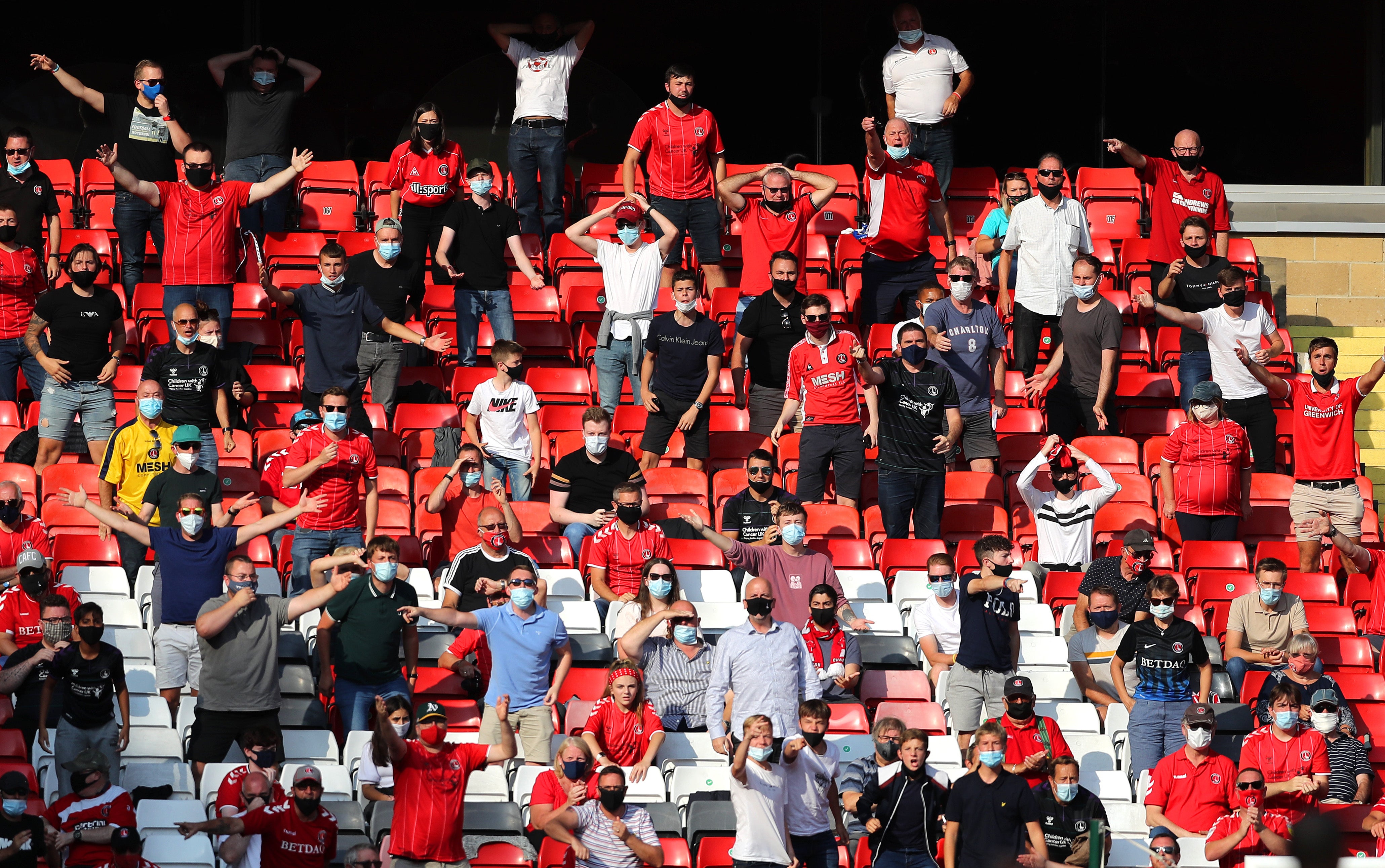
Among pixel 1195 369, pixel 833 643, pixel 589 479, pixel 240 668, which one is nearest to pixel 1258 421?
pixel 1195 369

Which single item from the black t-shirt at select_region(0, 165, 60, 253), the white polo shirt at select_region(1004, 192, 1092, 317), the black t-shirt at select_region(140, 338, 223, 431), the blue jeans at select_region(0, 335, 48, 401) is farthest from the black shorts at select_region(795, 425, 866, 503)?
the black t-shirt at select_region(0, 165, 60, 253)

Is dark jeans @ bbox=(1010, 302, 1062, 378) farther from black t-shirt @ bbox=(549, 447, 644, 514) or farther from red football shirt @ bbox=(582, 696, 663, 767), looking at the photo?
red football shirt @ bbox=(582, 696, 663, 767)

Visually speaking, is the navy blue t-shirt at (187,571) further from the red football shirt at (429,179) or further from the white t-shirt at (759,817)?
the red football shirt at (429,179)

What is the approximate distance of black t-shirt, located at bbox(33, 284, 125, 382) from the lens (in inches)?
471

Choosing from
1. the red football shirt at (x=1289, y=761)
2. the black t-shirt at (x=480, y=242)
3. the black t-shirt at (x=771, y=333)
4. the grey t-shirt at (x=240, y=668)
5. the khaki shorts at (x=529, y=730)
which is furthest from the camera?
the black t-shirt at (x=480, y=242)

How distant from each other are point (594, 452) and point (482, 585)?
1620 millimetres

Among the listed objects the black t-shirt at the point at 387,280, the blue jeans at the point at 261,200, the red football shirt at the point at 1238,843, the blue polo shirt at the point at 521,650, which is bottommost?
the red football shirt at the point at 1238,843

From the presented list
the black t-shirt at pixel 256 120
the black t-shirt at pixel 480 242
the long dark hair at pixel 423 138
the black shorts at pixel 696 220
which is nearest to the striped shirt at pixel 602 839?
the black t-shirt at pixel 480 242

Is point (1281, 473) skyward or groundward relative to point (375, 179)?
groundward

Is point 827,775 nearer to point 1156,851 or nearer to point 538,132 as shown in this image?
point 1156,851

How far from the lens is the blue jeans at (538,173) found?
46.7ft

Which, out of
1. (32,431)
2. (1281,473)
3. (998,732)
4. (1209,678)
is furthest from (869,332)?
(32,431)

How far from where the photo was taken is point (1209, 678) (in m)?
10.1

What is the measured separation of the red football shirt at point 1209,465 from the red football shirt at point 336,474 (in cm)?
562
